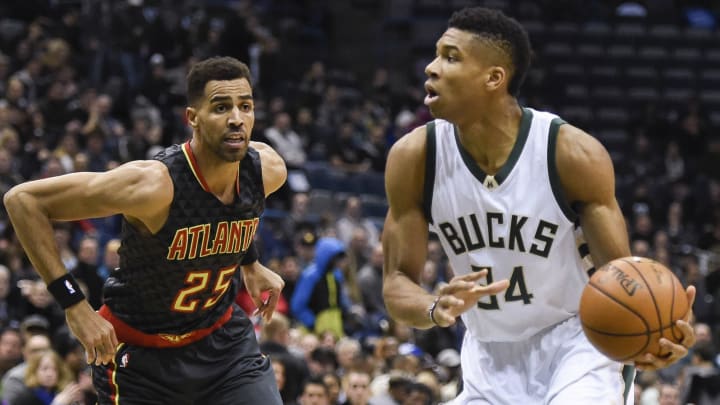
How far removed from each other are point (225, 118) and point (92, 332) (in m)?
1.11

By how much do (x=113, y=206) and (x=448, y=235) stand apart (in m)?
1.40

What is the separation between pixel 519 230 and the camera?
5.03m

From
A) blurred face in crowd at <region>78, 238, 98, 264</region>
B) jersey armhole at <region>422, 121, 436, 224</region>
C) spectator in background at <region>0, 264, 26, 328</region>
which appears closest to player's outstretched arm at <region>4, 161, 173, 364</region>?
jersey armhole at <region>422, 121, 436, 224</region>

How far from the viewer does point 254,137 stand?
15156 millimetres

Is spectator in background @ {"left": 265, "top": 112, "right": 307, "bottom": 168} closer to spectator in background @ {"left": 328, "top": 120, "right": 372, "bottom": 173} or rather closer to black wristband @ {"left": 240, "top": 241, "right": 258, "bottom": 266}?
spectator in background @ {"left": 328, "top": 120, "right": 372, "bottom": 173}

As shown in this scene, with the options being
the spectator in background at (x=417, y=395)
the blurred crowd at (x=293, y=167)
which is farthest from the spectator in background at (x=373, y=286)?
the spectator in background at (x=417, y=395)

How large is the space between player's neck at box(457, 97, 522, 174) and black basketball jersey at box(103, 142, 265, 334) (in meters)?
1.15

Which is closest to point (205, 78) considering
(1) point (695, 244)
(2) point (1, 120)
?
(2) point (1, 120)

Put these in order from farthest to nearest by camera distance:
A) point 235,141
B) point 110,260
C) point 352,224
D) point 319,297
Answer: point 352,224, point 319,297, point 110,260, point 235,141

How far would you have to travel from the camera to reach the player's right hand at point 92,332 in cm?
513

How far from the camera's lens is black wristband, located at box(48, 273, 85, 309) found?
5188mm

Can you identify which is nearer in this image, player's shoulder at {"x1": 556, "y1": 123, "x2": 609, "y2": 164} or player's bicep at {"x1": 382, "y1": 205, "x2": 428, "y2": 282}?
player's shoulder at {"x1": 556, "y1": 123, "x2": 609, "y2": 164}

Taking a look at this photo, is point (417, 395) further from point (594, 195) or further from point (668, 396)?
point (594, 195)

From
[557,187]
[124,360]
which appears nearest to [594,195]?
[557,187]
